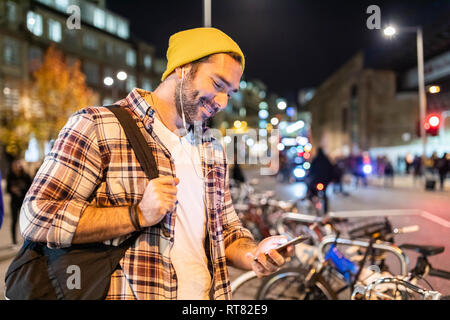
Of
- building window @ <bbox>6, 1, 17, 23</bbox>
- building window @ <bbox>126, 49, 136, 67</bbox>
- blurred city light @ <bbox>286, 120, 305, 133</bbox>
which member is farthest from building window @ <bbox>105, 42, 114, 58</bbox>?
blurred city light @ <bbox>286, 120, 305, 133</bbox>

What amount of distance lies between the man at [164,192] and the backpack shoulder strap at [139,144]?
0.02 metres

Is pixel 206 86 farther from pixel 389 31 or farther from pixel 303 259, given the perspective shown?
pixel 303 259

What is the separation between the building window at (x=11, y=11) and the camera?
29.0 metres

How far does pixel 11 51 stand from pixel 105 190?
35.6m

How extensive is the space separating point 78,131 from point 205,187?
549mm

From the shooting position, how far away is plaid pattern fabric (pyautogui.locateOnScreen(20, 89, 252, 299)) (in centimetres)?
113

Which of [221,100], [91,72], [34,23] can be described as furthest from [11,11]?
[221,100]

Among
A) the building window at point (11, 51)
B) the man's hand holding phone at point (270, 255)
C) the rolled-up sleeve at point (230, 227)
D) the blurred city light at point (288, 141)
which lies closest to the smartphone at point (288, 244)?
the man's hand holding phone at point (270, 255)

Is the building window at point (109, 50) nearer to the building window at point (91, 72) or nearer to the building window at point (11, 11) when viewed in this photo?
the building window at point (91, 72)

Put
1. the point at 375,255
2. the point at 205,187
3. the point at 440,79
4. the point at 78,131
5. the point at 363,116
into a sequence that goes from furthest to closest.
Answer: the point at 363,116 → the point at 375,255 → the point at 440,79 → the point at 205,187 → the point at 78,131

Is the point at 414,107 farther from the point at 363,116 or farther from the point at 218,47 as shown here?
the point at 218,47

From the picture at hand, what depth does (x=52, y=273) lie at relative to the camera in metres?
1.17

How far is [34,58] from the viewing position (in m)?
31.8
